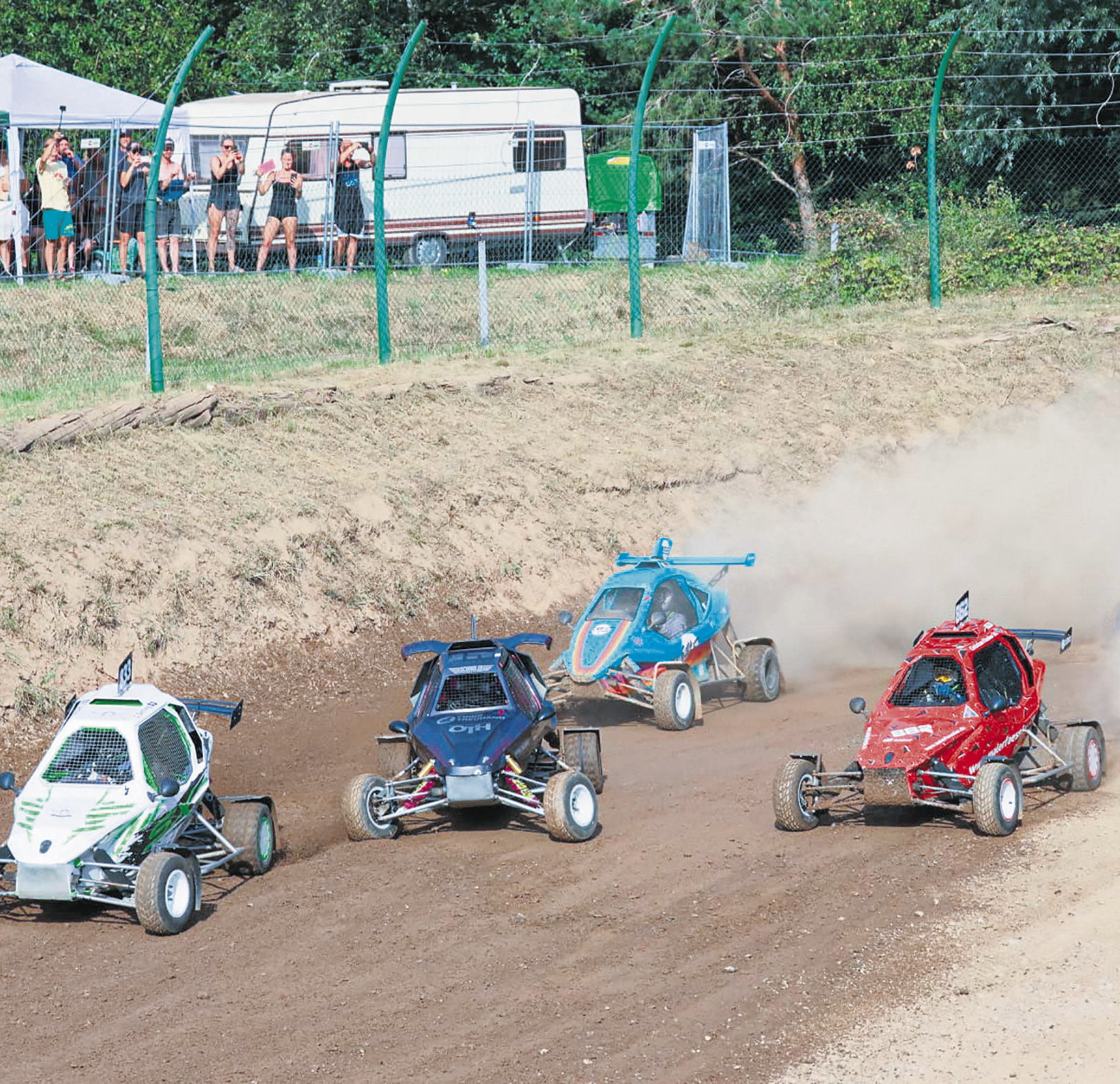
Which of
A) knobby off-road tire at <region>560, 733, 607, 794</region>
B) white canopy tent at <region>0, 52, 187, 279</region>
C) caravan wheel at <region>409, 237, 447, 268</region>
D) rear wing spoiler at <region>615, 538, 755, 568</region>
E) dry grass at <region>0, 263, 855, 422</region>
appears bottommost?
knobby off-road tire at <region>560, 733, 607, 794</region>

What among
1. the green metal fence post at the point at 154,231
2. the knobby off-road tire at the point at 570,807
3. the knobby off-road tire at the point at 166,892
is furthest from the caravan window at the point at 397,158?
the knobby off-road tire at the point at 166,892

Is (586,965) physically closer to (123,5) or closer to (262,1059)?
(262,1059)

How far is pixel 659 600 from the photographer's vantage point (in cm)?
1511

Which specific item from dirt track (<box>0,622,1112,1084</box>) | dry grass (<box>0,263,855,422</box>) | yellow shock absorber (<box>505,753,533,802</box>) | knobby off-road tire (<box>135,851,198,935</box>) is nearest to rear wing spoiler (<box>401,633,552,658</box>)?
yellow shock absorber (<box>505,753,533,802</box>)

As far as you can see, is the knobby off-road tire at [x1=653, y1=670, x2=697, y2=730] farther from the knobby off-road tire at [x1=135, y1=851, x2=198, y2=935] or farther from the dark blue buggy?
the knobby off-road tire at [x1=135, y1=851, x2=198, y2=935]

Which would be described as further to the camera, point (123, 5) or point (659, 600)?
point (123, 5)

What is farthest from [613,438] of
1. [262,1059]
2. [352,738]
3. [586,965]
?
[262,1059]

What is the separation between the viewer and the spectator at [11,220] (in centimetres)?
2080

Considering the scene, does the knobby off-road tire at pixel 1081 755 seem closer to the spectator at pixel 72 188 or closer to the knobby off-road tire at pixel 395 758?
the knobby off-road tire at pixel 395 758

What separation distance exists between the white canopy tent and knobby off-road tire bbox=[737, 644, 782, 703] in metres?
13.8

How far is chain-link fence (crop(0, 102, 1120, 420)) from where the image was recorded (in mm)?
22219

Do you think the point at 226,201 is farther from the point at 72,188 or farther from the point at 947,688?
the point at 947,688

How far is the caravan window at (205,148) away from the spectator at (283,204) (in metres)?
4.02

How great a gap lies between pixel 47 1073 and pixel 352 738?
6127 mm
